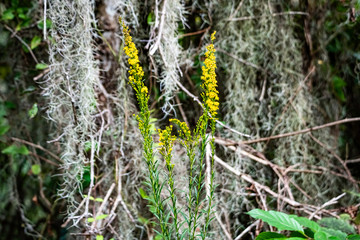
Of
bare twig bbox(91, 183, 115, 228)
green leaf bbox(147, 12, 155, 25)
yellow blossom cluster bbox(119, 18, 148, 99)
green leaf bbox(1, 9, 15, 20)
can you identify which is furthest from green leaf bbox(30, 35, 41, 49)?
yellow blossom cluster bbox(119, 18, 148, 99)

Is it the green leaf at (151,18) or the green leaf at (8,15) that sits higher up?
the green leaf at (8,15)

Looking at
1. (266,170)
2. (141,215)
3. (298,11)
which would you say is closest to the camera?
(141,215)

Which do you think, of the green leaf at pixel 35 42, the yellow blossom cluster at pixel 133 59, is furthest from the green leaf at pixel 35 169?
the yellow blossom cluster at pixel 133 59

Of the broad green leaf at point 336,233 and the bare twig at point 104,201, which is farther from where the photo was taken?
the bare twig at point 104,201

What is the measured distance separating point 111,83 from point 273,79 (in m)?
0.72

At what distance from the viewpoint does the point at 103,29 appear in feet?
4.13

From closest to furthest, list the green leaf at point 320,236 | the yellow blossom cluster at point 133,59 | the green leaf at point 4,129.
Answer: the yellow blossom cluster at point 133,59, the green leaf at point 320,236, the green leaf at point 4,129

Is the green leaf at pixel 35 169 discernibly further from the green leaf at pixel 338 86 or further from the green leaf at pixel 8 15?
the green leaf at pixel 338 86

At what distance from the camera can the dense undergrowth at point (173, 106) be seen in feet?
3.71

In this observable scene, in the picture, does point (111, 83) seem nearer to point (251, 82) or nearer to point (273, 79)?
point (251, 82)

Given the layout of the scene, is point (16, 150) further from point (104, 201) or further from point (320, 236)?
point (320, 236)

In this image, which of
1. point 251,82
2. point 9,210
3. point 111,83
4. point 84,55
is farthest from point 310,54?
point 9,210

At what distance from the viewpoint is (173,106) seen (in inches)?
58.0

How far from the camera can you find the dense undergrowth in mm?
1132
